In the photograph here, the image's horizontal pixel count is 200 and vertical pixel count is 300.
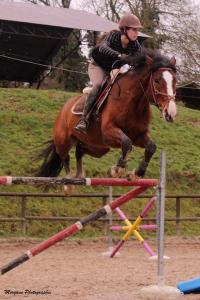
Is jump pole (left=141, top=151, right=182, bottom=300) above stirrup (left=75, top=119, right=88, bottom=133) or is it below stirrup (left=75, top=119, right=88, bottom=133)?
below

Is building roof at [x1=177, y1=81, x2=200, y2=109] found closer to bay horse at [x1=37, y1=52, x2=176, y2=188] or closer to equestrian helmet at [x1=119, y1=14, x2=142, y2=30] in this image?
bay horse at [x1=37, y1=52, x2=176, y2=188]

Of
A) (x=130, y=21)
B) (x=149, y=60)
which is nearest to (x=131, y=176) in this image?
(x=149, y=60)

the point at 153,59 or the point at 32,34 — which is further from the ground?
the point at 32,34

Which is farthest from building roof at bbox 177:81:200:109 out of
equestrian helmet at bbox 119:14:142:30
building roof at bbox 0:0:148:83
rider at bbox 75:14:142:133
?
equestrian helmet at bbox 119:14:142:30

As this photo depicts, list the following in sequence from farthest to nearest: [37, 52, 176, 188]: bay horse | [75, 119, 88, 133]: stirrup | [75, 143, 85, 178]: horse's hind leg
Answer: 1. [75, 143, 85, 178]: horse's hind leg
2. [75, 119, 88, 133]: stirrup
3. [37, 52, 176, 188]: bay horse

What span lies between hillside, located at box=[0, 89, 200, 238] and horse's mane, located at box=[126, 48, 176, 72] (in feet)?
24.4

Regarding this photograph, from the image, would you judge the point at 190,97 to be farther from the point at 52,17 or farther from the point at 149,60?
the point at 149,60

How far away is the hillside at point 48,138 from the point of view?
50.4 ft

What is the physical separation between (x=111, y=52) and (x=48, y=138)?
1043cm

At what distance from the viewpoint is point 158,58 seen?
608 cm

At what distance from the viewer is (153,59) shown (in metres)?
6.13

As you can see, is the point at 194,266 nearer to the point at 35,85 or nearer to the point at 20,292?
the point at 20,292

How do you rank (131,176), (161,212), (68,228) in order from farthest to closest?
(161,212) < (131,176) < (68,228)

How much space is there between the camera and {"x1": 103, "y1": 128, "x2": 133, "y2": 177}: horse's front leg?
592 cm
